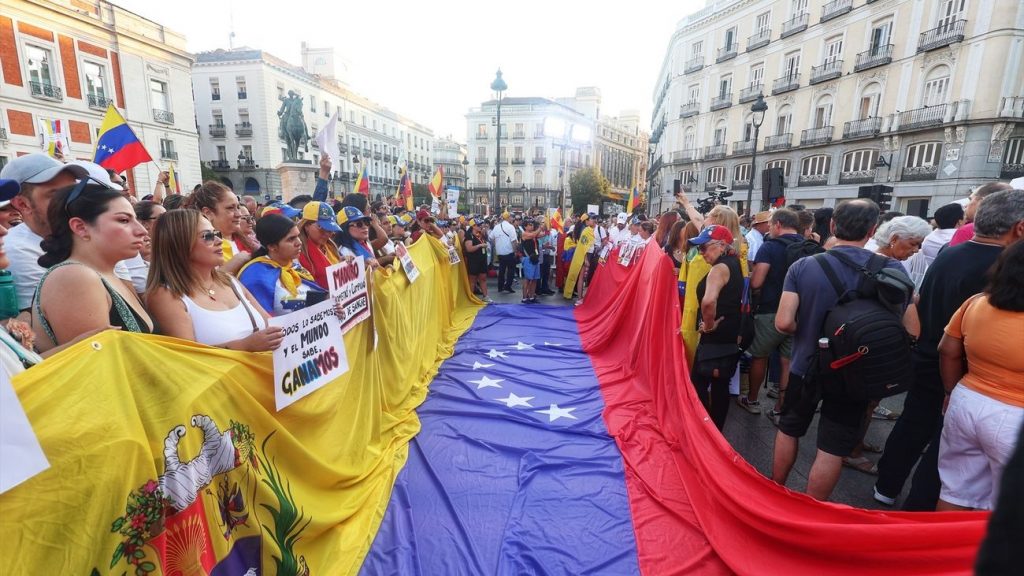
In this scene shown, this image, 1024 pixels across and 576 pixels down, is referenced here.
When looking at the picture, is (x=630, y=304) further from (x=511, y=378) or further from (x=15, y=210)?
(x=15, y=210)

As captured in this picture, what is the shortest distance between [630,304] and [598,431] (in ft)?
7.82

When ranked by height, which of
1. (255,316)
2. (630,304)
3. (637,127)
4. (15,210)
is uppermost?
(637,127)

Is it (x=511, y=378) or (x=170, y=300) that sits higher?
(x=170, y=300)

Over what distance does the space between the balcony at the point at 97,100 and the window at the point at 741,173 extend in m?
39.7

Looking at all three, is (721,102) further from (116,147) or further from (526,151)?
(526,151)

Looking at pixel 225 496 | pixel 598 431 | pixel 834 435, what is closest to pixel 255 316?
pixel 225 496

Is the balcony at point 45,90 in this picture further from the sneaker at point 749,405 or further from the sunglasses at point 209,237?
the sneaker at point 749,405

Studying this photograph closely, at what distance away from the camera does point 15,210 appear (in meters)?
2.36

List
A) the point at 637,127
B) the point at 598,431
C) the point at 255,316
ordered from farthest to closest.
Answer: the point at 637,127, the point at 598,431, the point at 255,316

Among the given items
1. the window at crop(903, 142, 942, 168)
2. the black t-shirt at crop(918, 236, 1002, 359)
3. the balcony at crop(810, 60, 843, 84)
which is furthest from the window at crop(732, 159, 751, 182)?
the black t-shirt at crop(918, 236, 1002, 359)

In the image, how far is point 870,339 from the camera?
2.48 m

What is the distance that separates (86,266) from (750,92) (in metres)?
38.3

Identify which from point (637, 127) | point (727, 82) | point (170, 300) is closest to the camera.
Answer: point (170, 300)

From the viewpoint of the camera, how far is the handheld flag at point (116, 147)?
231 inches
